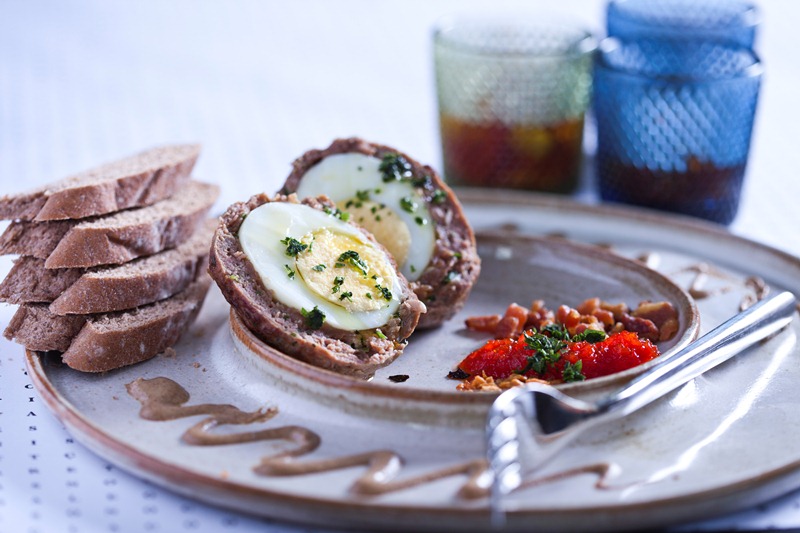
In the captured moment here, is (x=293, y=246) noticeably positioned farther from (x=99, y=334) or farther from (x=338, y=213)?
(x=99, y=334)

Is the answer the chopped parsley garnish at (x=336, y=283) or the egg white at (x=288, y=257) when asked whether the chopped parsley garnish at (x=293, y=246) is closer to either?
the egg white at (x=288, y=257)

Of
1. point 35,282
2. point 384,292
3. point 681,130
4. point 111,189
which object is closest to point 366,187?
point 384,292

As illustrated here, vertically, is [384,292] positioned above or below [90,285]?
below

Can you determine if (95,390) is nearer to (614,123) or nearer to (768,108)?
(614,123)

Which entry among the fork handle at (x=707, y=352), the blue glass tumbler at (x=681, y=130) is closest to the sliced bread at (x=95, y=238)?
the fork handle at (x=707, y=352)

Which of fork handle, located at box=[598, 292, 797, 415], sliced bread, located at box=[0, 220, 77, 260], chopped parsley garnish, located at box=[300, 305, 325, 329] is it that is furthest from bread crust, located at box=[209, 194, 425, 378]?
fork handle, located at box=[598, 292, 797, 415]

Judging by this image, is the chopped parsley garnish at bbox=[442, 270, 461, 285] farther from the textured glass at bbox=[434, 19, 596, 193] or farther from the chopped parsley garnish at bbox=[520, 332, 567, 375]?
the textured glass at bbox=[434, 19, 596, 193]

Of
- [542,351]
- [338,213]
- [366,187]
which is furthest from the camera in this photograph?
[366,187]
